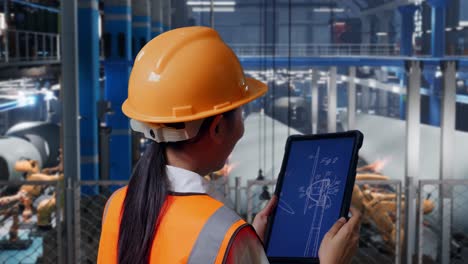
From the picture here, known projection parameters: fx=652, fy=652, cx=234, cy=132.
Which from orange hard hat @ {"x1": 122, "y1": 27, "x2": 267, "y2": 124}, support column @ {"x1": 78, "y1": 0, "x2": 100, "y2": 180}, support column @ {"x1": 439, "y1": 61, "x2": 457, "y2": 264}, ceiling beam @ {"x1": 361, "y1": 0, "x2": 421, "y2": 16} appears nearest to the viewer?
orange hard hat @ {"x1": 122, "y1": 27, "x2": 267, "y2": 124}

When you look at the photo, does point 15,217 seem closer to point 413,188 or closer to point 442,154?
point 413,188

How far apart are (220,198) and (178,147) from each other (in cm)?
10

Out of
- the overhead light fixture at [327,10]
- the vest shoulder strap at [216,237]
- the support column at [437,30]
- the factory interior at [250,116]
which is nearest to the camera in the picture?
the vest shoulder strap at [216,237]

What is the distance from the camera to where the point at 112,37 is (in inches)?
393

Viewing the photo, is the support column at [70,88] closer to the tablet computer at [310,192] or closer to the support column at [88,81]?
the support column at [88,81]

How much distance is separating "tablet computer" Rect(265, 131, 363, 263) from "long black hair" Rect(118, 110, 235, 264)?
0.22m

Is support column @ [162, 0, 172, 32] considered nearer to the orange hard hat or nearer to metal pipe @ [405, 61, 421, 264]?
metal pipe @ [405, 61, 421, 264]

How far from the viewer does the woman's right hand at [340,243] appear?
36.8 inches

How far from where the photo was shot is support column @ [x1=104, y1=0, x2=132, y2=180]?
980 cm

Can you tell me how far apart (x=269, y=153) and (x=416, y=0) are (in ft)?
14.4

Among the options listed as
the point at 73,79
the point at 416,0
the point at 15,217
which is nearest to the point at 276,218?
the point at 73,79

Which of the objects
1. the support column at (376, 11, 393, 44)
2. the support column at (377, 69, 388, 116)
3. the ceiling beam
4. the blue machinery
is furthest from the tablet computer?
the support column at (377, 69, 388, 116)

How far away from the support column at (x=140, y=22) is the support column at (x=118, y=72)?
3.58ft

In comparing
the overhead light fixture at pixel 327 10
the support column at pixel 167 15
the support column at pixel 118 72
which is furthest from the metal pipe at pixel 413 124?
the overhead light fixture at pixel 327 10
